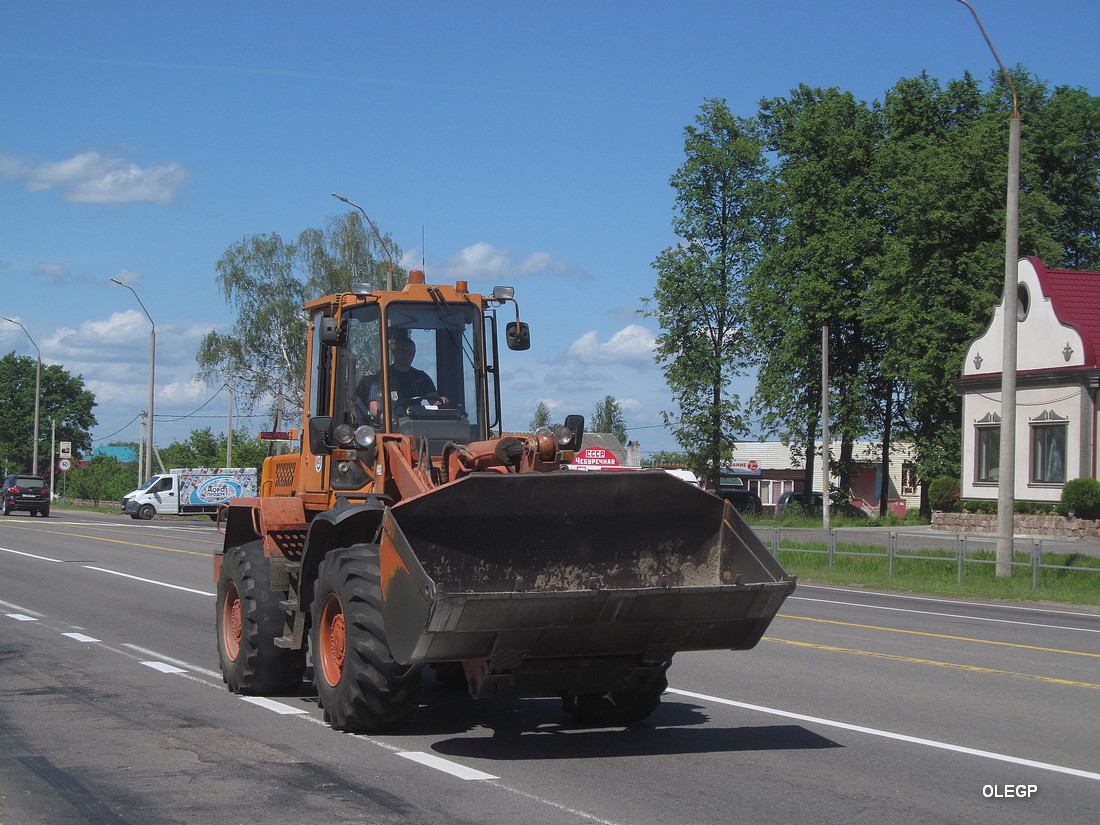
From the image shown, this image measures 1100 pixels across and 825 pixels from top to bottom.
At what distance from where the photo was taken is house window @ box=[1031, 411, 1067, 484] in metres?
39.3

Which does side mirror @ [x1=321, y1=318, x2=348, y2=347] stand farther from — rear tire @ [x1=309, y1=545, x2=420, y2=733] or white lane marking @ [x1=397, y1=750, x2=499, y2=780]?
white lane marking @ [x1=397, y1=750, x2=499, y2=780]

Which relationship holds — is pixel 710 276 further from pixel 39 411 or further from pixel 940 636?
pixel 39 411

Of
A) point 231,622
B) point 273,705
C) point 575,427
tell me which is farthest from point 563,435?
point 231,622

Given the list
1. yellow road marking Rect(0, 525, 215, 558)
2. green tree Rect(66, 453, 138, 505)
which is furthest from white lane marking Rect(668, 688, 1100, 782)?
green tree Rect(66, 453, 138, 505)

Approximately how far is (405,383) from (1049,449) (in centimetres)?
3478

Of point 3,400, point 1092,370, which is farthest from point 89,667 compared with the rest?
point 3,400

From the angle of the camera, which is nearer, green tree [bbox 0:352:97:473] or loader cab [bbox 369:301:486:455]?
loader cab [bbox 369:301:486:455]

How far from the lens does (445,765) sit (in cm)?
759

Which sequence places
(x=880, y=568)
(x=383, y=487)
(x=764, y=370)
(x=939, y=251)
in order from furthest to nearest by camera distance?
(x=764, y=370) < (x=939, y=251) < (x=880, y=568) < (x=383, y=487)

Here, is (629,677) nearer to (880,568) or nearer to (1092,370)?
(880,568)

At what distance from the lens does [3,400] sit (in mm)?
122250

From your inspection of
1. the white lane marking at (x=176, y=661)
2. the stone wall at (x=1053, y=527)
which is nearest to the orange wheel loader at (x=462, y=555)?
→ the white lane marking at (x=176, y=661)

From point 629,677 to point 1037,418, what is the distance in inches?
1394

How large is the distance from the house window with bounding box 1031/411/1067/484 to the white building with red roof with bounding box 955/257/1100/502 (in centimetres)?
3
